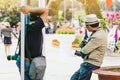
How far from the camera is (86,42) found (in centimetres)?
674

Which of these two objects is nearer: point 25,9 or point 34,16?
point 25,9

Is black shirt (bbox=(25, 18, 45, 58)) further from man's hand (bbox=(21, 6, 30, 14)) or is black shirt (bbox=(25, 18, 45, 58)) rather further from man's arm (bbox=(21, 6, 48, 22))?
man's hand (bbox=(21, 6, 30, 14))

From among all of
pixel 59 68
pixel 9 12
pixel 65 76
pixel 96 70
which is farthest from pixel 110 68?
pixel 9 12

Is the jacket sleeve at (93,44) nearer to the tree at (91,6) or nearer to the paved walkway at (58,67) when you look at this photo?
the paved walkway at (58,67)

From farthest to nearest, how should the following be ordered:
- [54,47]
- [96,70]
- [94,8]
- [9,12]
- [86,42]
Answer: [9,12]
[94,8]
[54,47]
[86,42]
[96,70]

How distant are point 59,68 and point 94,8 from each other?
26.9 metres

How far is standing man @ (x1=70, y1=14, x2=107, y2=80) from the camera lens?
21.4ft

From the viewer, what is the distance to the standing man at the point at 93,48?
6523mm

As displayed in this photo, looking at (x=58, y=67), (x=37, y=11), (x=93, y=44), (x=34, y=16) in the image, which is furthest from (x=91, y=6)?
(x=37, y=11)

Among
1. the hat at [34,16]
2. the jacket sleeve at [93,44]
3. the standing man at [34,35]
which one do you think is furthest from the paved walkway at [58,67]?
the hat at [34,16]

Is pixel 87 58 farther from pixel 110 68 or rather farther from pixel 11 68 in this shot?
pixel 11 68

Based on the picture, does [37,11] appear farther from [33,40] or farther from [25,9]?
[33,40]

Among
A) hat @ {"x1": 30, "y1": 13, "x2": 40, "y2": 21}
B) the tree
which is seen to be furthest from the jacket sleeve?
the tree

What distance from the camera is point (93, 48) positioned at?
21.4 ft
